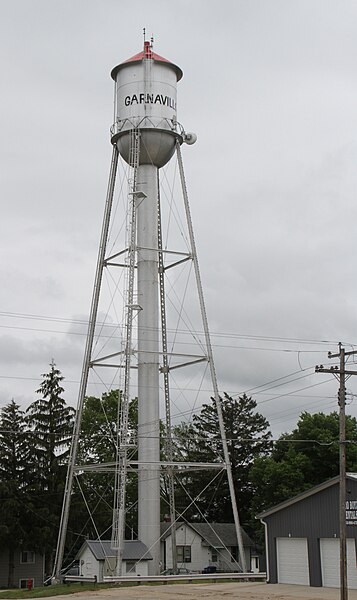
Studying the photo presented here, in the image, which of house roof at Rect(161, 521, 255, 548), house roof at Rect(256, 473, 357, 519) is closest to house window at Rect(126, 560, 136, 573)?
house roof at Rect(256, 473, 357, 519)

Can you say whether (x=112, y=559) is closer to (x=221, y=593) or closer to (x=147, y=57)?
(x=221, y=593)

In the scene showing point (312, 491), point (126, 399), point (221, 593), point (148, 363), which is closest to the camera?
point (221, 593)

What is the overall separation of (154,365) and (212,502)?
30259 millimetres

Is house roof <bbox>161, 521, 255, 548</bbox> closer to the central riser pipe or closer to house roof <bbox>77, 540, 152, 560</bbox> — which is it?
house roof <bbox>77, 540, 152, 560</bbox>

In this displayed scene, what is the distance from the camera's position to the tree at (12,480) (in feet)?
154

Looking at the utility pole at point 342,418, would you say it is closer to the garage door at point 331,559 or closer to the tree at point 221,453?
the garage door at point 331,559

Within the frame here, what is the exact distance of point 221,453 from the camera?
6606cm

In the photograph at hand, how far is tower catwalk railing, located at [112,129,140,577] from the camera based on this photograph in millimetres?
32656

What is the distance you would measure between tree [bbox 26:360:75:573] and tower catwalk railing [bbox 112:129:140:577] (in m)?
14.4

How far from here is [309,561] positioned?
32.0 m

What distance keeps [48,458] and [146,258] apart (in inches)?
791

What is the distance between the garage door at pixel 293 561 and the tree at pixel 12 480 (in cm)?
1827

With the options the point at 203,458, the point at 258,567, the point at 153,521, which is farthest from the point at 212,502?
the point at 153,521

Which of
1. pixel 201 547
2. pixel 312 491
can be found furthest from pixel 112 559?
pixel 201 547
